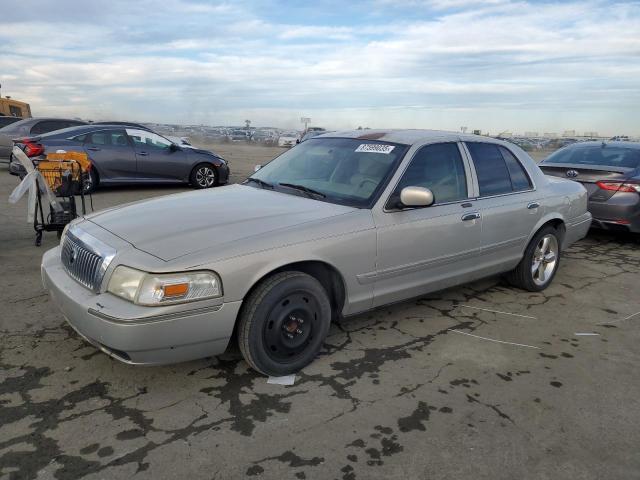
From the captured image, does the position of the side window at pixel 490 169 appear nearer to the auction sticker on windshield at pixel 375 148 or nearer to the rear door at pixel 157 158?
the auction sticker on windshield at pixel 375 148

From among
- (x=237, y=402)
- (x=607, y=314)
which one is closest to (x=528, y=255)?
(x=607, y=314)

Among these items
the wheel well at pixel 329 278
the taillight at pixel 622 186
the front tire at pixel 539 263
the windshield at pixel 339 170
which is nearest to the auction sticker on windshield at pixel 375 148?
the windshield at pixel 339 170

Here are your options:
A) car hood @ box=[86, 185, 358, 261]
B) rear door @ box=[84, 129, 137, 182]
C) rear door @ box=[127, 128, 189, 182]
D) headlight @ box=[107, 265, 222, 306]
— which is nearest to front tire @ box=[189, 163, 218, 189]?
rear door @ box=[127, 128, 189, 182]

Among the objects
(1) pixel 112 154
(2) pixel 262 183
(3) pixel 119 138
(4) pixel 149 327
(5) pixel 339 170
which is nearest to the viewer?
(4) pixel 149 327

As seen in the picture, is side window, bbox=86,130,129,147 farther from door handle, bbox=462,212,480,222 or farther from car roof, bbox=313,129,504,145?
door handle, bbox=462,212,480,222

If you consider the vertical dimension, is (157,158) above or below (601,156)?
below

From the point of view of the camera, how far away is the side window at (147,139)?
10.9 m

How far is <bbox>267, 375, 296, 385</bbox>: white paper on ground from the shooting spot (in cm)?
328

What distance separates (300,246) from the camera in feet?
10.6

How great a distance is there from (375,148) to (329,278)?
1.25 meters

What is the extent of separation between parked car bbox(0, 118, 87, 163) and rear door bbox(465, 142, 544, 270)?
38.2 ft

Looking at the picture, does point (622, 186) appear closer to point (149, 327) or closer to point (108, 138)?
point (149, 327)

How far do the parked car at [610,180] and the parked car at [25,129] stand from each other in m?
11.5

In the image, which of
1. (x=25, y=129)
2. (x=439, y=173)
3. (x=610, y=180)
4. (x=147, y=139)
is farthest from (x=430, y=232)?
(x=25, y=129)
